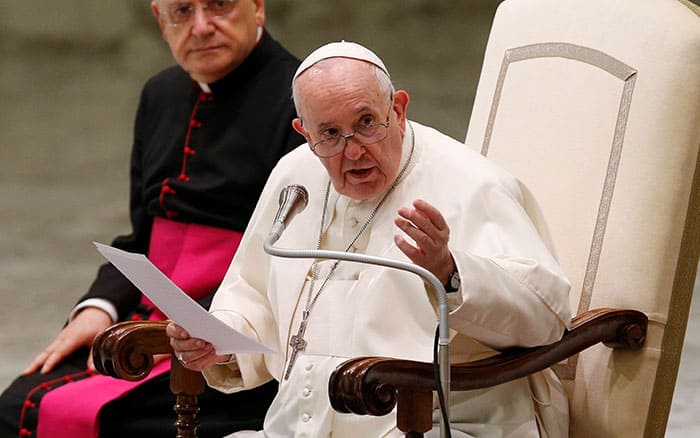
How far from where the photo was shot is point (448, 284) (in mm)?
2461

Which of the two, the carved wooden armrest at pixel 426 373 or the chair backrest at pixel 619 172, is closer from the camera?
the carved wooden armrest at pixel 426 373

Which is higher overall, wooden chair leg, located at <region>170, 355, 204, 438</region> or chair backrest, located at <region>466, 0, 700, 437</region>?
chair backrest, located at <region>466, 0, 700, 437</region>

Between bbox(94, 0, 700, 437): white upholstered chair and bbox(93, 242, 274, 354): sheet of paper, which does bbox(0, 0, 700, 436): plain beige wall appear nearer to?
bbox(94, 0, 700, 437): white upholstered chair

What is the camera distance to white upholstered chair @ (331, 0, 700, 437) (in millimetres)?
2777

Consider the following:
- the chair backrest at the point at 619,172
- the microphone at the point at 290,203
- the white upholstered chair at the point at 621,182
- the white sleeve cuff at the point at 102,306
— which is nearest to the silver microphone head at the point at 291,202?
the microphone at the point at 290,203

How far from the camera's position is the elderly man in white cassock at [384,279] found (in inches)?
101

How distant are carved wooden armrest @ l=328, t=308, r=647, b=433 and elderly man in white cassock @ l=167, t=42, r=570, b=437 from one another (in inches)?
2.0

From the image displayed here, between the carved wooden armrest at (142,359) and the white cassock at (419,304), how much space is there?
0.27 feet

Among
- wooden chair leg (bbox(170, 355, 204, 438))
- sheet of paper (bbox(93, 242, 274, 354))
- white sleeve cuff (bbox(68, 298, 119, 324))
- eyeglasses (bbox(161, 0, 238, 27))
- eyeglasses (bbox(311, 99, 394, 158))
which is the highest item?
eyeglasses (bbox(161, 0, 238, 27))

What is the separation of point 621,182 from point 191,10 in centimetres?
141

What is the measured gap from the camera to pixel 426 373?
2400 millimetres

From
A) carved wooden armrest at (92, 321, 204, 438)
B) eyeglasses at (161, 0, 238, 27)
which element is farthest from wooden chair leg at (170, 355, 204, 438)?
eyeglasses at (161, 0, 238, 27)

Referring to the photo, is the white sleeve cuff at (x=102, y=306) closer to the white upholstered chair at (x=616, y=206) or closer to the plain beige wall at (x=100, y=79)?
the white upholstered chair at (x=616, y=206)

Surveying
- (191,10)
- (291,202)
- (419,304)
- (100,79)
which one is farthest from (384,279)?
(100,79)
